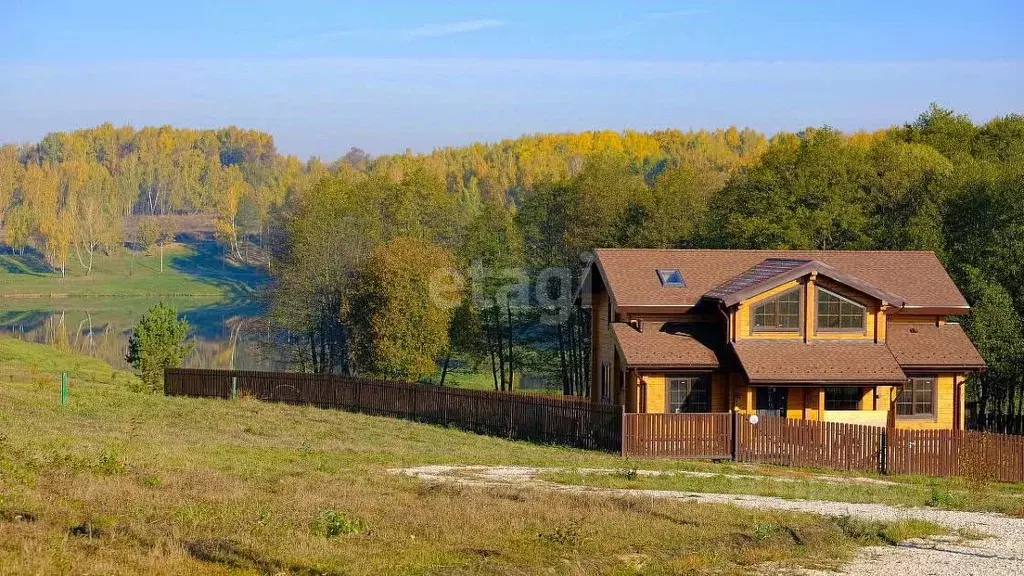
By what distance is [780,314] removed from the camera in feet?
113

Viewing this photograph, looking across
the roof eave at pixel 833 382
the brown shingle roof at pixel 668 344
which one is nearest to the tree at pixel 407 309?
the brown shingle roof at pixel 668 344

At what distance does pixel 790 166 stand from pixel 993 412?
15081mm

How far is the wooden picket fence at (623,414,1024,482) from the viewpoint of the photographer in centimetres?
2731

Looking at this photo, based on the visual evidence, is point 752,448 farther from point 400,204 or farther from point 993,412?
point 400,204

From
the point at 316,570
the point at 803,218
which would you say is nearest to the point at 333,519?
the point at 316,570

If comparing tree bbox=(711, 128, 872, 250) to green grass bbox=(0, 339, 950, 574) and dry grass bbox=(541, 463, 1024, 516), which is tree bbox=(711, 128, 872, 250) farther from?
green grass bbox=(0, 339, 950, 574)

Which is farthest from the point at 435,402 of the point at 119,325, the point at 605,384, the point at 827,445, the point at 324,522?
the point at 119,325

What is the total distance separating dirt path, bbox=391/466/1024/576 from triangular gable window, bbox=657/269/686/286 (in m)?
12.6

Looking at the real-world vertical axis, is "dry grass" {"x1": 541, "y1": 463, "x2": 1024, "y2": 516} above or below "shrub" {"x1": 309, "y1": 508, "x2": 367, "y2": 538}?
below

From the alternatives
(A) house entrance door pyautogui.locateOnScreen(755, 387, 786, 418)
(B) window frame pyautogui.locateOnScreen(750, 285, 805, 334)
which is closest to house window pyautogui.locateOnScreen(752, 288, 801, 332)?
(B) window frame pyautogui.locateOnScreen(750, 285, 805, 334)

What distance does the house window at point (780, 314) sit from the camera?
3438 centimetres

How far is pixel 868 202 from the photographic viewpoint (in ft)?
181

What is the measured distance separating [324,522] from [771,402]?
70.7 feet

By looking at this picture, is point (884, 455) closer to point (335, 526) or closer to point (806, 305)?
point (806, 305)
